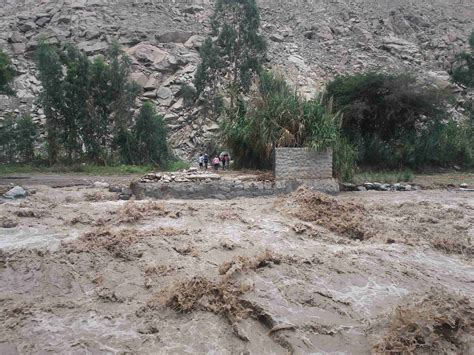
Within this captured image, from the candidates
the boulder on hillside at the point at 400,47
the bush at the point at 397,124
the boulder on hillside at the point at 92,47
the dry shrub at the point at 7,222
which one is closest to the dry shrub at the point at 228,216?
the dry shrub at the point at 7,222

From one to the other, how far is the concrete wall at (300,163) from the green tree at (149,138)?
30.9ft

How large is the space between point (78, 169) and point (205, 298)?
14912 mm

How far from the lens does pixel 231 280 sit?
6152 mm

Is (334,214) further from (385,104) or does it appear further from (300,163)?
(385,104)

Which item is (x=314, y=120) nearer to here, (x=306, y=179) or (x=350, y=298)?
(x=306, y=179)

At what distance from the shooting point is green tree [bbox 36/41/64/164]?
2059 cm

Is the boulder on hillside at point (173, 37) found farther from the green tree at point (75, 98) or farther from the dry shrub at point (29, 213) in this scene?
the dry shrub at point (29, 213)

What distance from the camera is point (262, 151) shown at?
14461 millimetres

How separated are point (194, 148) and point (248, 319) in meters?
19.7


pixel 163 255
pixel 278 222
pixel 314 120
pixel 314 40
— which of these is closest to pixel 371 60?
pixel 314 40

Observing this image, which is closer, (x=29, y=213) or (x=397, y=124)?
(x=29, y=213)

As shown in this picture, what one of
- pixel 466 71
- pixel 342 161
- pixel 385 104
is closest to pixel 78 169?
pixel 342 161

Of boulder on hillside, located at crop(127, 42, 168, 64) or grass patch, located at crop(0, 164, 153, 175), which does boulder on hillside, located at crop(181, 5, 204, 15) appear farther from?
grass patch, located at crop(0, 164, 153, 175)

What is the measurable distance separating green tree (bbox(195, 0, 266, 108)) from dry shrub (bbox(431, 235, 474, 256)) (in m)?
17.0
